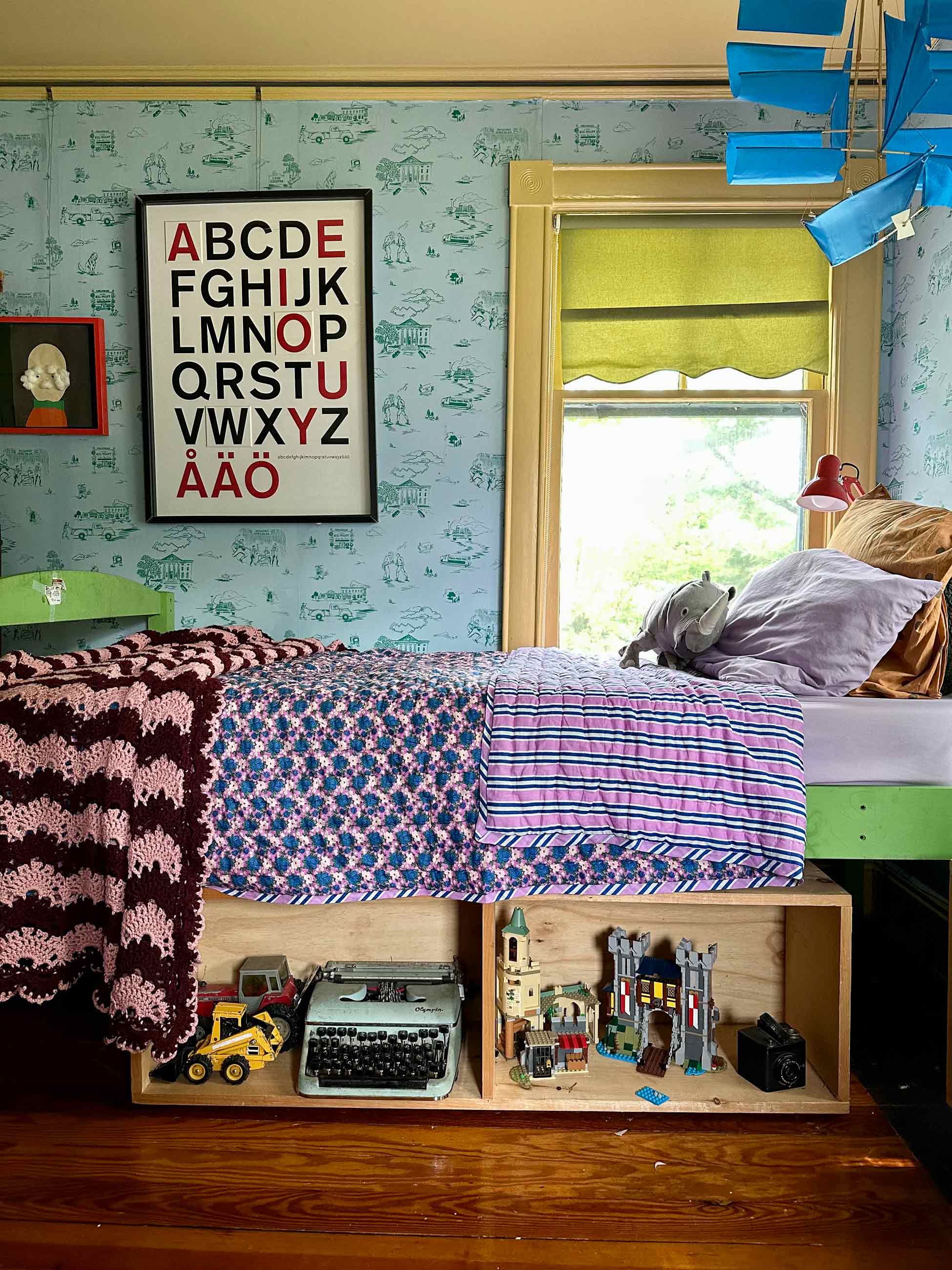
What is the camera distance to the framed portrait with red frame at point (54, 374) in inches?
117

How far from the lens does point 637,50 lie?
109 inches

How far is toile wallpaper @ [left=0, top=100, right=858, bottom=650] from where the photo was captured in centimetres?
295

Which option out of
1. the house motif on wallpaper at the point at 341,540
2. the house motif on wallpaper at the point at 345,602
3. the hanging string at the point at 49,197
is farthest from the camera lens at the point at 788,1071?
the hanging string at the point at 49,197

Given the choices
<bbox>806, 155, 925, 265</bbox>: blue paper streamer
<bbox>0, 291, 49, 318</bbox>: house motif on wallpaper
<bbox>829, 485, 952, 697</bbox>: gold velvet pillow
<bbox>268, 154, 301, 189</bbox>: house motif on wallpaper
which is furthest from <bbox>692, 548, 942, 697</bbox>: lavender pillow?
<bbox>0, 291, 49, 318</bbox>: house motif on wallpaper

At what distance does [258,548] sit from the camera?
306cm

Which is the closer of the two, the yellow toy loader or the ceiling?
the yellow toy loader

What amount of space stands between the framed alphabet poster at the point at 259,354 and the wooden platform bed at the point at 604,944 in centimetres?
91

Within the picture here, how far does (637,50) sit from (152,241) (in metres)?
1.59

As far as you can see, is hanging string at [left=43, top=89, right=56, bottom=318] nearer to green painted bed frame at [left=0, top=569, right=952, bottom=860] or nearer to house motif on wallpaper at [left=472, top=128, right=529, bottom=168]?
house motif on wallpaper at [left=472, top=128, right=529, bottom=168]

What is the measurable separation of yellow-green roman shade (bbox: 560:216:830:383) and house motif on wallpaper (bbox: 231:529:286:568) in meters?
1.23

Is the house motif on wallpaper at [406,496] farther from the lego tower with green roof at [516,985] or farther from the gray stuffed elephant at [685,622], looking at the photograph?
the lego tower with green roof at [516,985]

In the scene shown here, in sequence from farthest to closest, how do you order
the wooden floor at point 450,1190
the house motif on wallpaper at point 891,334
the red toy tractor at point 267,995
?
the house motif on wallpaper at point 891,334 < the red toy tractor at point 267,995 < the wooden floor at point 450,1190

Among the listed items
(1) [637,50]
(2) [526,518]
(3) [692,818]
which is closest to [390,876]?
(3) [692,818]

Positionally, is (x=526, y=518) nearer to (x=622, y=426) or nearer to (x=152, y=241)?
(x=622, y=426)
